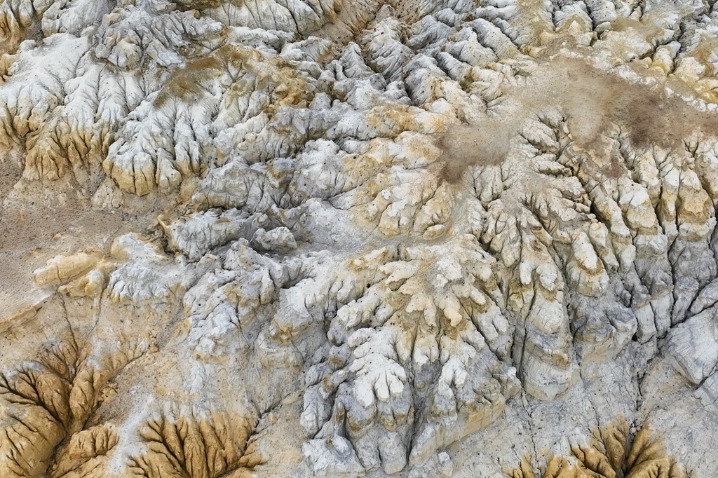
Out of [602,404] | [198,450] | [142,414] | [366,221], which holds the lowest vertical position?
[602,404]

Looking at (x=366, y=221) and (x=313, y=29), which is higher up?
(x=313, y=29)

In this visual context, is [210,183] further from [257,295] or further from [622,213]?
[622,213]

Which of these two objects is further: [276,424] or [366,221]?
[366,221]

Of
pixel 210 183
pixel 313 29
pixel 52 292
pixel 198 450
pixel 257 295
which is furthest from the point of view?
pixel 313 29

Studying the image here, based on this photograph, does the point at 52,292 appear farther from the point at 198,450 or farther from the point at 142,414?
the point at 198,450

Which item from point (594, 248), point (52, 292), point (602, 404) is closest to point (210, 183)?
point (52, 292)

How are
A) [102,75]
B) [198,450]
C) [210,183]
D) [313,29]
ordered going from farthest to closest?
[313,29]
[102,75]
[210,183]
[198,450]
